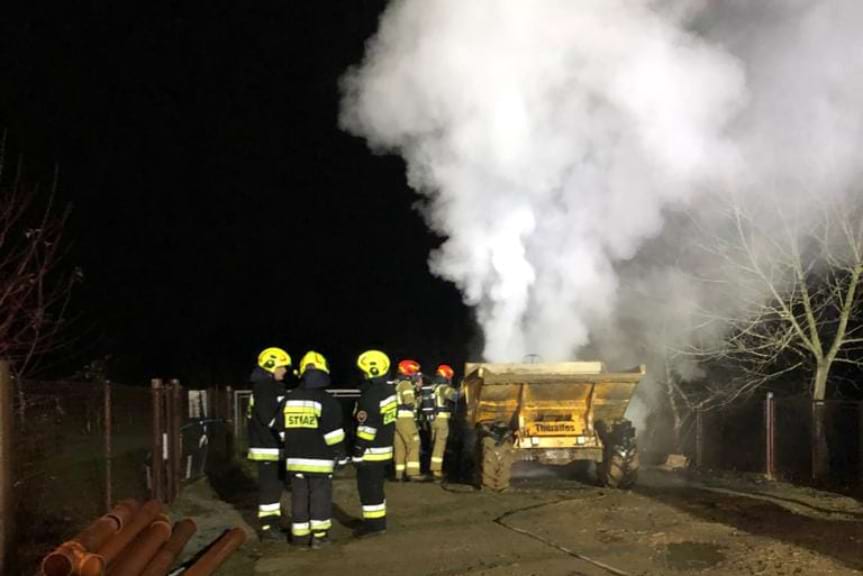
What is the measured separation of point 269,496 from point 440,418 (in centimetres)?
512

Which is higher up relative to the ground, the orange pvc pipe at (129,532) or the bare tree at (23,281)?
the bare tree at (23,281)

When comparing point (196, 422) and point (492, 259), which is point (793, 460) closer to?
point (492, 259)

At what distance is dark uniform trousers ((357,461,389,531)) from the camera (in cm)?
895

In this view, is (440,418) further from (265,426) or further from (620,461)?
(265,426)

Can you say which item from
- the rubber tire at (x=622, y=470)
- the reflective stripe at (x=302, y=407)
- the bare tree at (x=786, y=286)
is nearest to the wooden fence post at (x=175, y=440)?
the reflective stripe at (x=302, y=407)

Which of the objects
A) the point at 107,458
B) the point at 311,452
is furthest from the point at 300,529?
the point at 107,458

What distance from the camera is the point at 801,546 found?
7.95 m

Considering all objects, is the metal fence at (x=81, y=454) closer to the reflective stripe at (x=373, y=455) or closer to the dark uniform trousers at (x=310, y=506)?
the dark uniform trousers at (x=310, y=506)

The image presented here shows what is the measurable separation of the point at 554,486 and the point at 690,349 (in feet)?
17.9

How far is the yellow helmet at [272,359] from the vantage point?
9398mm

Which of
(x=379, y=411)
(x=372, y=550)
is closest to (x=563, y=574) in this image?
(x=372, y=550)

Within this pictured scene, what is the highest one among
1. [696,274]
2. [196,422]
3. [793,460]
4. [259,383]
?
[696,274]

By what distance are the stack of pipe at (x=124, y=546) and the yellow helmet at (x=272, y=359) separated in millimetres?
2085

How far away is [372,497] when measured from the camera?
895 cm
